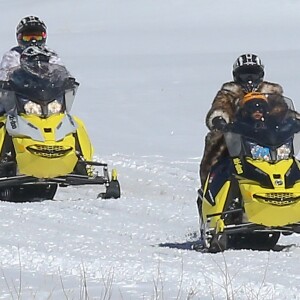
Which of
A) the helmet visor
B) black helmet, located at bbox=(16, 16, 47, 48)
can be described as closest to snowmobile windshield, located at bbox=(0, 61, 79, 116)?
black helmet, located at bbox=(16, 16, 47, 48)

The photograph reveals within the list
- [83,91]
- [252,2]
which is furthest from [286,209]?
[252,2]

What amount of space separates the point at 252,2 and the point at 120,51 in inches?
345

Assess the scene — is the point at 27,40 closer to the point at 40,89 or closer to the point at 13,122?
the point at 40,89

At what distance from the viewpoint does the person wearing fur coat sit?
8492 millimetres

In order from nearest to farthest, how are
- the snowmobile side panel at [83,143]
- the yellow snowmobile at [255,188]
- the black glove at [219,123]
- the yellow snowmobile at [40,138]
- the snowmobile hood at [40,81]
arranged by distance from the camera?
the yellow snowmobile at [255,188] < the black glove at [219,123] < the yellow snowmobile at [40,138] < the snowmobile hood at [40,81] < the snowmobile side panel at [83,143]

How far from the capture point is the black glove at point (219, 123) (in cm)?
806

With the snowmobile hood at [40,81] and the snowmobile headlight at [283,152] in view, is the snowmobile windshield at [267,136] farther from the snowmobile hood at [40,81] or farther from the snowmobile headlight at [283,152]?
the snowmobile hood at [40,81]

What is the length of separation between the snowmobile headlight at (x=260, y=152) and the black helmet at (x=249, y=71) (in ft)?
3.37

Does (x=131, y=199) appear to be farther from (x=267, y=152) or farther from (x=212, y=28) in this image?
(x=212, y=28)

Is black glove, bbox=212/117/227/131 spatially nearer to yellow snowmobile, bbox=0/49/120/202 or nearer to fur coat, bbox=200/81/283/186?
fur coat, bbox=200/81/283/186

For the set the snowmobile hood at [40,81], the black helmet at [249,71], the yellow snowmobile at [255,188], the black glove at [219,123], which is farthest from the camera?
the snowmobile hood at [40,81]

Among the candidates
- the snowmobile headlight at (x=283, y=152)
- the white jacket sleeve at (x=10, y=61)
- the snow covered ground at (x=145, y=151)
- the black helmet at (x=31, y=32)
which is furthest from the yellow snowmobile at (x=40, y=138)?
the snowmobile headlight at (x=283, y=152)

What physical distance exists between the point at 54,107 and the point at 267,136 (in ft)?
9.58

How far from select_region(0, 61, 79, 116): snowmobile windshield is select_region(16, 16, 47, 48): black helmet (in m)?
0.73
